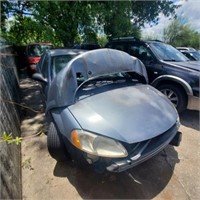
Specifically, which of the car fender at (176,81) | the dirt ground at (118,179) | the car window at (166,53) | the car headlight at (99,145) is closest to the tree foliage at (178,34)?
the car window at (166,53)

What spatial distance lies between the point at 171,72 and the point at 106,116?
2.75 m

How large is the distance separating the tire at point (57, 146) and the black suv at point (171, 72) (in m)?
2.88

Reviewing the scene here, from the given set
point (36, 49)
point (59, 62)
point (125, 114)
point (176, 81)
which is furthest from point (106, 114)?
point (36, 49)

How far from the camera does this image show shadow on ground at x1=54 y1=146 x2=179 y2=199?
90.7 inches

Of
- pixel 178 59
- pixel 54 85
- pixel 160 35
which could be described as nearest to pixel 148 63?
pixel 178 59

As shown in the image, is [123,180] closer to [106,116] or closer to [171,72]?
[106,116]

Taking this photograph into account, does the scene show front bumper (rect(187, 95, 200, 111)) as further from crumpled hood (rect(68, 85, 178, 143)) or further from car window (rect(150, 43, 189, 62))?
crumpled hood (rect(68, 85, 178, 143))

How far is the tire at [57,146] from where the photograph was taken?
253cm

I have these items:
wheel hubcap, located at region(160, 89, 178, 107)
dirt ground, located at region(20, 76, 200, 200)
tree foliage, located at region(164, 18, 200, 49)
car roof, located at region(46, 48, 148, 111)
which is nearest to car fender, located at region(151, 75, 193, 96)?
wheel hubcap, located at region(160, 89, 178, 107)

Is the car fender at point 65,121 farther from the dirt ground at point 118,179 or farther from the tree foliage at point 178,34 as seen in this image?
the tree foliage at point 178,34

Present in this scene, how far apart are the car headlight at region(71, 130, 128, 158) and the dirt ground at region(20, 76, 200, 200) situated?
673 millimetres

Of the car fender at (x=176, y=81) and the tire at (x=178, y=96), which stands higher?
the car fender at (x=176, y=81)

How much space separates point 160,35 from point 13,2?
3399cm

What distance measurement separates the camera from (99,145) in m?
2.04
